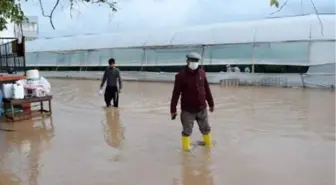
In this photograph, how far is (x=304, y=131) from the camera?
28.0 ft

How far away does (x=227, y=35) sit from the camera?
23.2m

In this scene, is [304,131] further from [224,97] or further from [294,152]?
[224,97]

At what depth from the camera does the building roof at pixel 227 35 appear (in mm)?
20391

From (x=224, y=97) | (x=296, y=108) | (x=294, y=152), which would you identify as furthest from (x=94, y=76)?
(x=294, y=152)

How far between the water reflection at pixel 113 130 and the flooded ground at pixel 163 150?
0.06 feet

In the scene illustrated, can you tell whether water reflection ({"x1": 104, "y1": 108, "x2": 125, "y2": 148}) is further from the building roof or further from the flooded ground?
the building roof

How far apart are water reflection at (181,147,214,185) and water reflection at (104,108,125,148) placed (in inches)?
57.9

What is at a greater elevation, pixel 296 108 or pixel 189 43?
pixel 189 43

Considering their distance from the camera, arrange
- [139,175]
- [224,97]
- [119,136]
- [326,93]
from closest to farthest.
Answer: [139,175] < [119,136] < [224,97] < [326,93]

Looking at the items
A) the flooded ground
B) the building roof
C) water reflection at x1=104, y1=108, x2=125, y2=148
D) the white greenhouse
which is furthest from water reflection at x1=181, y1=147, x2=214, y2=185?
the building roof

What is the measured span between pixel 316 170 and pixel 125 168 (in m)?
2.56

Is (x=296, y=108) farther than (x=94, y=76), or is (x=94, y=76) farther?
(x=94, y=76)

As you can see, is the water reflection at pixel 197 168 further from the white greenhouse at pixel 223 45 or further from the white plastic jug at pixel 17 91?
the white greenhouse at pixel 223 45

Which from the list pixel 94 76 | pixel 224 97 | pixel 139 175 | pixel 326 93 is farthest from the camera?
pixel 94 76
